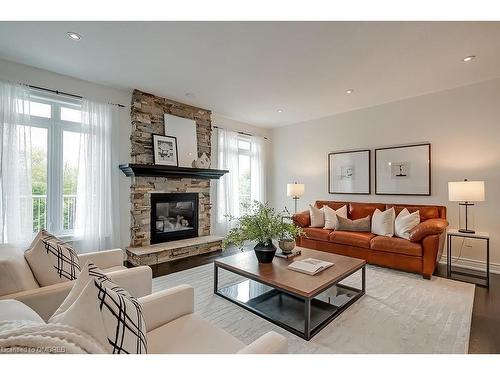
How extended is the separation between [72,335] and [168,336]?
0.65 metres

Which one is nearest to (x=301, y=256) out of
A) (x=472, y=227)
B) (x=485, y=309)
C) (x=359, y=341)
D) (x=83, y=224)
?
(x=359, y=341)

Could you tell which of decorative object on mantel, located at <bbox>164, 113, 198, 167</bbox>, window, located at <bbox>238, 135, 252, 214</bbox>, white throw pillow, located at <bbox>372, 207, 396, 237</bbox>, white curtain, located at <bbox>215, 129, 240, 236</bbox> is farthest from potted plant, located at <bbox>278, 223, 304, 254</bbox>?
window, located at <bbox>238, 135, 252, 214</bbox>

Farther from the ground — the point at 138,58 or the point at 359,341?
the point at 138,58

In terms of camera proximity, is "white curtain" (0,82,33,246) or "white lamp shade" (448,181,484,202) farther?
"white lamp shade" (448,181,484,202)

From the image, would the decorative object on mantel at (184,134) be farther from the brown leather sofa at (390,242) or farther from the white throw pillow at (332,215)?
the white throw pillow at (332,215)

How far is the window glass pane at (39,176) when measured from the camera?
121 inches

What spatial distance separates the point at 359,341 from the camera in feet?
5.98

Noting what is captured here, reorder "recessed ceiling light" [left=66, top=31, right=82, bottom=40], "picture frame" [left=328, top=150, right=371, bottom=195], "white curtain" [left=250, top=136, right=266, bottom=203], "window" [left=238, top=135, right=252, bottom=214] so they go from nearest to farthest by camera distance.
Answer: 1. "recessed ceiling light" [left=66, top=31, right=82, bottom=40]
2. "picture frame" [left=328, top=150, right=371, bottom=195]
3. "window" [left=238, top=135, right=252, bottom=214]
4. "white curtain" [left=250, top=136, right=266, bottom=203]

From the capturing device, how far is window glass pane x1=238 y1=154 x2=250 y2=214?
18.1 ft

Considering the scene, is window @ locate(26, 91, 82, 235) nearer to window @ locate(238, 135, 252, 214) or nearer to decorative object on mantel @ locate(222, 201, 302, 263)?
decorative object on mantel @ locate(222, 201, 302, 263)

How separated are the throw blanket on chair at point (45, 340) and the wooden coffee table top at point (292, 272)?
1.46 metres

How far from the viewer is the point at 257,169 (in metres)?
5.82
